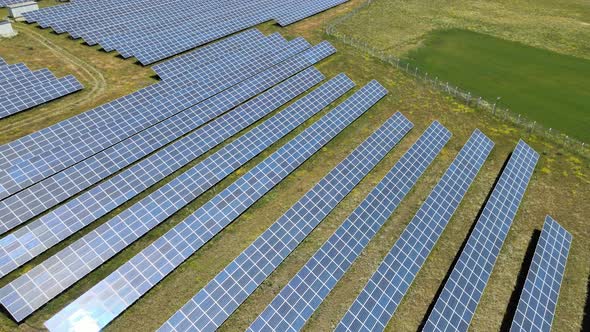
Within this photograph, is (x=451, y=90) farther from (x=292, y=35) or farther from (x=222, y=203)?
(x=222, y=203)

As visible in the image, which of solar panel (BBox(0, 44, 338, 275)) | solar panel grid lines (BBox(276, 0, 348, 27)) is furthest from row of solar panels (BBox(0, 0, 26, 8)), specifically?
solar panel (BBox(0, 44, 338, 275))

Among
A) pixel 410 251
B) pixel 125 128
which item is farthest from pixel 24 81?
pixel 410 251

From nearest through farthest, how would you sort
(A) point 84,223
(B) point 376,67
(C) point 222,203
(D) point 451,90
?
(A) point 84,223
(C) point 222,203
(D) point 451,90
(B) point 376,67

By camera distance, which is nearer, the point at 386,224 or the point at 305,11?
the point at 386,224

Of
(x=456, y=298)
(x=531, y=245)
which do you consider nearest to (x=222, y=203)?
(x=456, y=298)

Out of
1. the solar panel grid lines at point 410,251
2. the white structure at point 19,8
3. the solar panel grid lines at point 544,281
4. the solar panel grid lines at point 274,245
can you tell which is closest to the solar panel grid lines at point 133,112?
the solar panel grid lines at point 274,245

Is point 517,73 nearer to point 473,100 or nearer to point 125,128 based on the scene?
point 473,100
